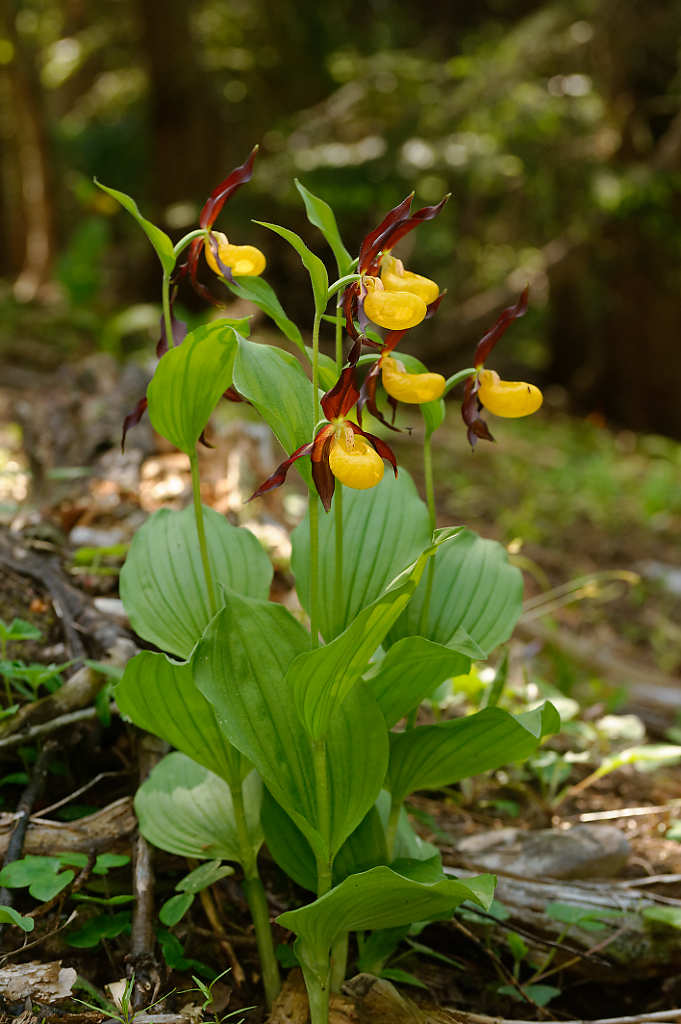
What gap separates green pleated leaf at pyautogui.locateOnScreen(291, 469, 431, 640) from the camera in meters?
1.20

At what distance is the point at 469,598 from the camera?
49.9 inches

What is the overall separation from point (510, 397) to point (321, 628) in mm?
408

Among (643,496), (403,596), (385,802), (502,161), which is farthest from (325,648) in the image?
(502,161)

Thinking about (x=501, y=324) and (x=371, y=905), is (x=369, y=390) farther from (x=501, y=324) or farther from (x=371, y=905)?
(x=371, y=905)

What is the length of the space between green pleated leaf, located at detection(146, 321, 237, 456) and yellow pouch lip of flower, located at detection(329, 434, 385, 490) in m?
0.22

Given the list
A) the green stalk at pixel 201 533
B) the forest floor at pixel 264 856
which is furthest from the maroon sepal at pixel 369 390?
the forest floor at pixel 264 856

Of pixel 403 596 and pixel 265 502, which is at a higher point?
pixel 403 596

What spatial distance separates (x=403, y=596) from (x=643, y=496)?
344 cm

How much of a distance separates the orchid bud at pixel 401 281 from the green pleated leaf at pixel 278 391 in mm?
159

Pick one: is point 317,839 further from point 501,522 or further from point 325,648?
point 501,522

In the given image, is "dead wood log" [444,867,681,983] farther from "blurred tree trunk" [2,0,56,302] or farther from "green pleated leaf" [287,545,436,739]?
"blurred tree trunk" [2,0,56,302]

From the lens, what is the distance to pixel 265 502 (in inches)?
97.3

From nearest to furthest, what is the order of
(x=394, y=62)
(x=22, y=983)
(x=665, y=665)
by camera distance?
(x=22, y=983)
(x=665, y=665)
(x=394, y=62)

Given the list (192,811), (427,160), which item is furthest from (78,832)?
(427,160)
